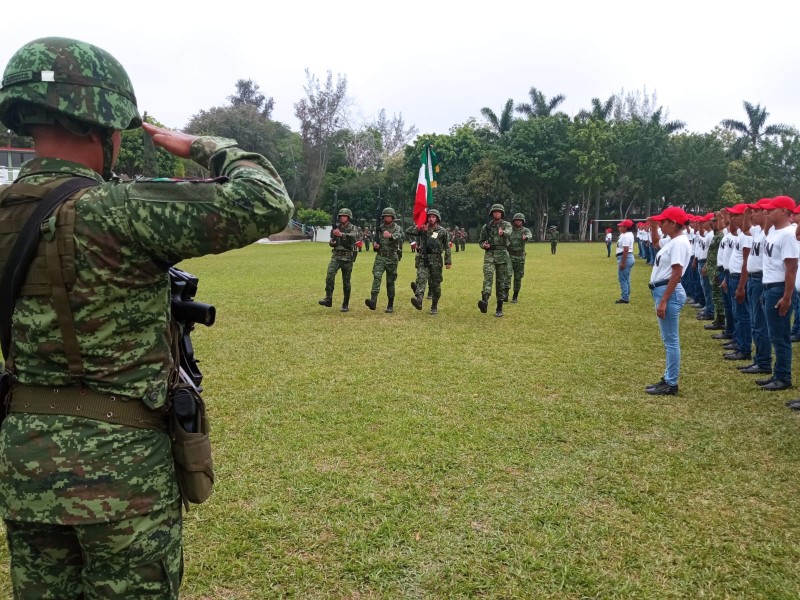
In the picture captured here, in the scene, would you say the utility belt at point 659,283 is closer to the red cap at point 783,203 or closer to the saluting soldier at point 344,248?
the red cap at point 783,203

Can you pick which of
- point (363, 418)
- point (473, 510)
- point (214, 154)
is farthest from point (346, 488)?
point (214, 154)

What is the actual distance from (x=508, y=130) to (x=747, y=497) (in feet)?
158

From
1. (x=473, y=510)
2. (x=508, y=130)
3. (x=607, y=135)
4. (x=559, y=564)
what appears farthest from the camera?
(x=508, y=130)

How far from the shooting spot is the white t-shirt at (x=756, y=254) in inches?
272

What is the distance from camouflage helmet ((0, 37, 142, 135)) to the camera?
1.54 m

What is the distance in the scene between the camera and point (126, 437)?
62.5 inches

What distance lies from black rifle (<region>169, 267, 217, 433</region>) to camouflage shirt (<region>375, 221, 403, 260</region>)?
9.04 m

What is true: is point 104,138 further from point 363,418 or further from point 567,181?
point 567,181

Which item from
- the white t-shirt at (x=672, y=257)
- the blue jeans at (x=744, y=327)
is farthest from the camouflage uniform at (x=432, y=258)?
the white t-shirt at (x=672, y=257)

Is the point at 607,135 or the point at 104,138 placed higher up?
the point at 607,135

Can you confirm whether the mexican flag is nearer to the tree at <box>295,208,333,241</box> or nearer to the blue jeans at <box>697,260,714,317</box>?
the blue jeans at <box>697,260,714,317</box>

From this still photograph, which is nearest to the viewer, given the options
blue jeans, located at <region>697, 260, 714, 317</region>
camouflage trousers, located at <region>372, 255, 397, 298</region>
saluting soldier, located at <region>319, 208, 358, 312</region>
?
blue jeans, located at <region>697, 260, 714, 317</region>

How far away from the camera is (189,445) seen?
1673 mm

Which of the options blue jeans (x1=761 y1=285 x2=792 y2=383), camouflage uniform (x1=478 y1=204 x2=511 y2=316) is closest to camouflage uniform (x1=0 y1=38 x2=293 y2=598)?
blue jeans (x1=761 y1=285 x2=792 y2=383)
